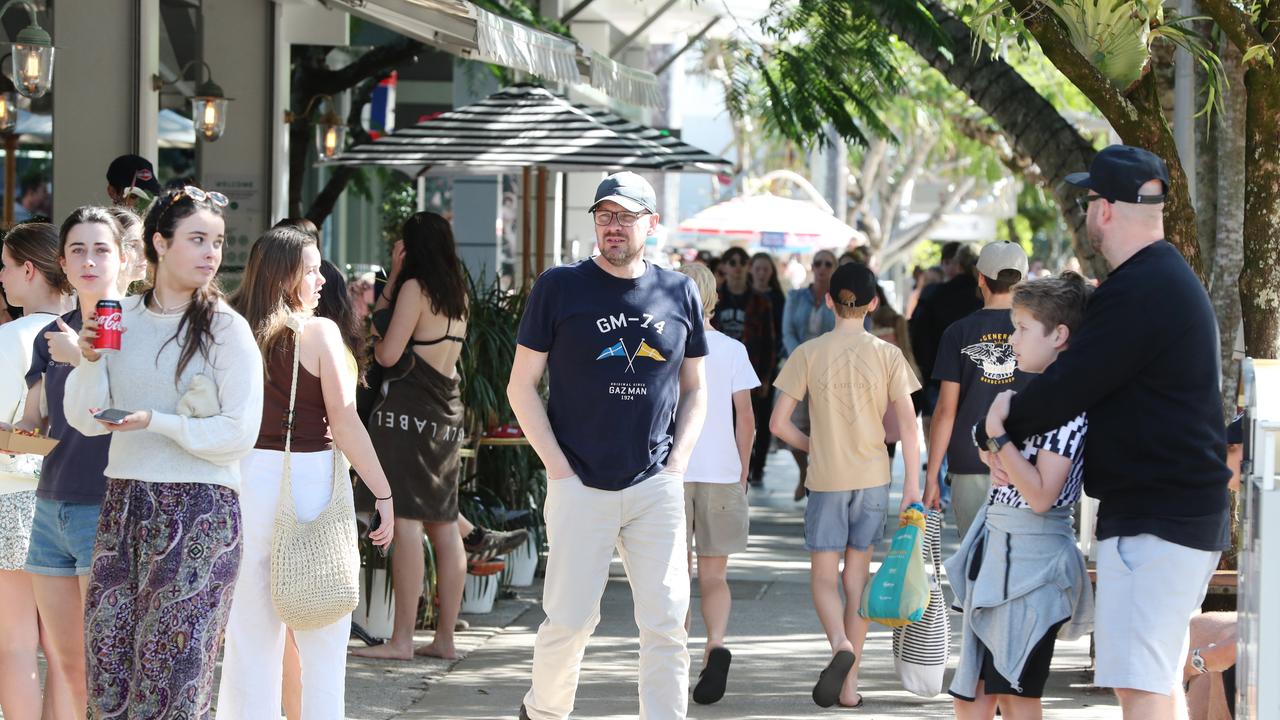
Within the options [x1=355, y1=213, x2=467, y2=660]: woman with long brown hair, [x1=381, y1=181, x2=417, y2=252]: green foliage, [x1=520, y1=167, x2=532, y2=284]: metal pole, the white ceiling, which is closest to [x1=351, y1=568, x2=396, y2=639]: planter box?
[x1=355, y1=213, x2=467, y2=660]: woman with long brown hair

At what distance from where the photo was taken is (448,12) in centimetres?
870

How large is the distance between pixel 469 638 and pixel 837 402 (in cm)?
236

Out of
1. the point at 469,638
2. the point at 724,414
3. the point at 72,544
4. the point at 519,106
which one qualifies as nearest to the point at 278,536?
the point at 72,544

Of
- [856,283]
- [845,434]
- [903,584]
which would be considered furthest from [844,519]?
[856,283]

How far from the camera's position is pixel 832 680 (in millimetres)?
7164

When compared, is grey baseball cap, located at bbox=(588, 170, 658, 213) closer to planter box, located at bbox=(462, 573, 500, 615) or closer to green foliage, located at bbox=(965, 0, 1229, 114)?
green foliage, located at bbox=(965, 0, 1229, 114)

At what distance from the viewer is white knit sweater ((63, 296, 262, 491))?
4516 millimetres

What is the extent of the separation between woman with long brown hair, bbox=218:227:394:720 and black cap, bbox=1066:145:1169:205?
2.28 m

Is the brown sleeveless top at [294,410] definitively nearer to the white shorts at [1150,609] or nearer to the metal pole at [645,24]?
the white shorts at [1150,609]

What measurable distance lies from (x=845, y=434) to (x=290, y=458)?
9.07 feet

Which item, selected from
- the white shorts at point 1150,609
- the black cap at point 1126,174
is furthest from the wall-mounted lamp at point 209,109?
the white shorts at point 1150,609

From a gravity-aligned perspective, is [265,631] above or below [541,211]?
below

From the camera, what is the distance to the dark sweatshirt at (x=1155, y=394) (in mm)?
4473

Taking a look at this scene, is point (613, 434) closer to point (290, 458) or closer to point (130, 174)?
point (290, 458)
